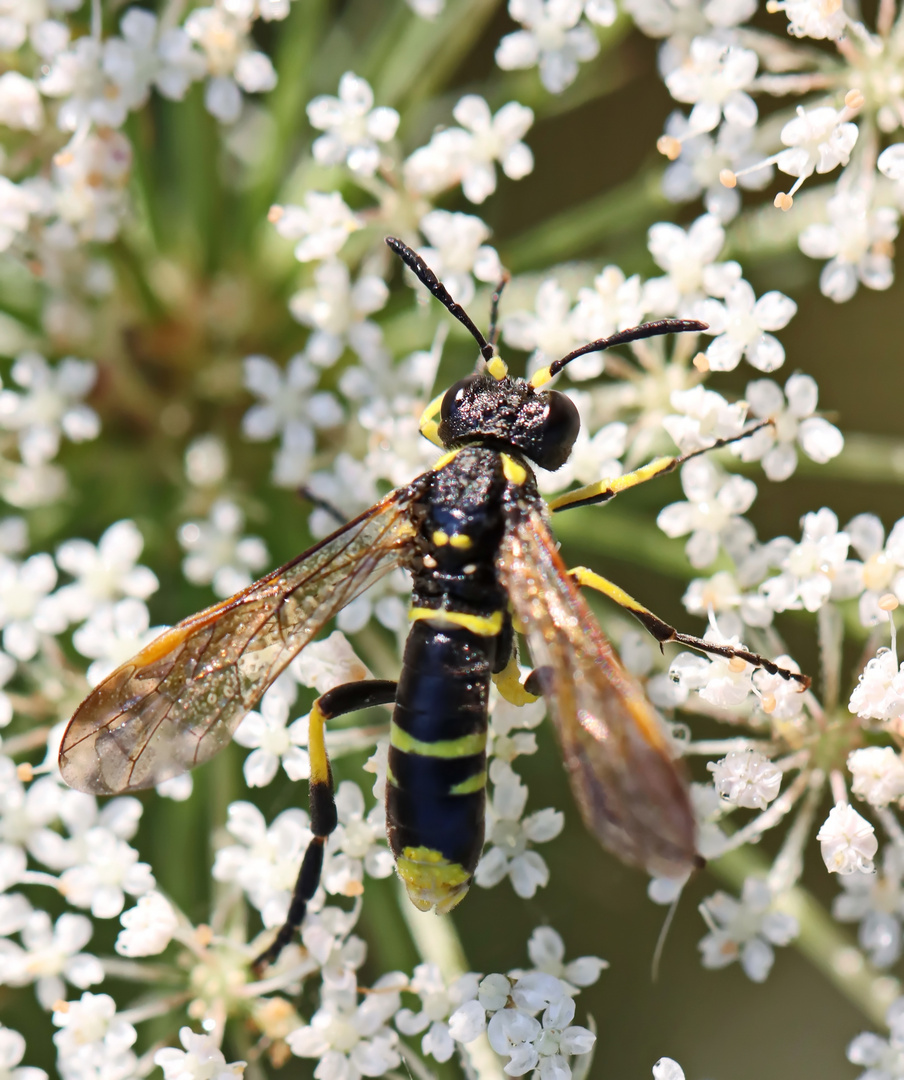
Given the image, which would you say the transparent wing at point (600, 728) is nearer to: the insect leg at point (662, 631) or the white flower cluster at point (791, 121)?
the insect leg at point (662, 631)

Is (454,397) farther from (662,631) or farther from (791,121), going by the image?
(791,121)

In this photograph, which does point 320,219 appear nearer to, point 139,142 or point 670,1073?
point 139,142

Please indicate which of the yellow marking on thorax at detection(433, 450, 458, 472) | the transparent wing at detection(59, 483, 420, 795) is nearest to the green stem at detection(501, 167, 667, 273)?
the yellow marking on thorax at detection(433, 450, 458, 472)

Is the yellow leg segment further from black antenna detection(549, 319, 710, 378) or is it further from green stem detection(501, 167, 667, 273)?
green stem detection(501, 167, 667, 273)

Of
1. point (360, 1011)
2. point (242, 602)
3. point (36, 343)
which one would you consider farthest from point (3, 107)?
point (360, 1011)

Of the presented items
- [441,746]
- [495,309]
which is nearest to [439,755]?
[441,746]

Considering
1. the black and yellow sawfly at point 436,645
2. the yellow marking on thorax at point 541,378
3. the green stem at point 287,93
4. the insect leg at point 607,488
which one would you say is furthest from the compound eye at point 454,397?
the green stem at point 287,93
